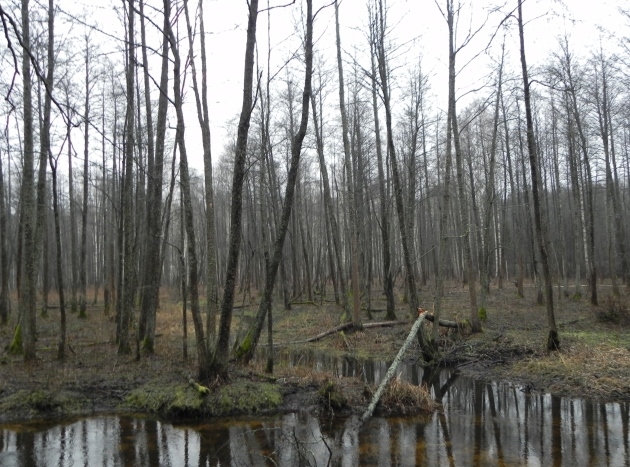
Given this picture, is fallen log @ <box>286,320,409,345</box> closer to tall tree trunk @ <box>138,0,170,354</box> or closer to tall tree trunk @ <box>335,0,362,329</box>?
tall tree trunk @ <box>335,0,362,329</box>

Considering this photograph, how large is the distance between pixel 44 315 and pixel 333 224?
41.6ft

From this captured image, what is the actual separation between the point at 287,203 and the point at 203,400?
→ 3900 mm

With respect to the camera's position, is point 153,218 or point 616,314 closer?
point 153,218

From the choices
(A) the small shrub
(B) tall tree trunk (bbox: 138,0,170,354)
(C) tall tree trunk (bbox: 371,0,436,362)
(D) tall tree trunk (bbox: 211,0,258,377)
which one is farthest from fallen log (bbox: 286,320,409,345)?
(D) tall tree trunk (bbox: 211,0,258,377)

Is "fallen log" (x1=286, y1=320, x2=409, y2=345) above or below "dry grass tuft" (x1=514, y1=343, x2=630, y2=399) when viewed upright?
above

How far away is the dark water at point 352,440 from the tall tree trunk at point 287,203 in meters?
2.81

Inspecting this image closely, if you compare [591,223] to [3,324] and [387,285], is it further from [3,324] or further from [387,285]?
[3,324]

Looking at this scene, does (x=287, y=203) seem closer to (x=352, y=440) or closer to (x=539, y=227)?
(x=352, y=440)

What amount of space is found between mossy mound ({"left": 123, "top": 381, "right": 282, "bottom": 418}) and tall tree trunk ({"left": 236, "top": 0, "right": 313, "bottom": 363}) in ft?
6.38

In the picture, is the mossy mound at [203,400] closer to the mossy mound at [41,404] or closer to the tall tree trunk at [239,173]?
the mossy mound at [41,404]

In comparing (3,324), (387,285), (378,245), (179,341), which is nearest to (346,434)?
(179,341)

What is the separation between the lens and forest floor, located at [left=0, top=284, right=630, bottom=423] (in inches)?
334

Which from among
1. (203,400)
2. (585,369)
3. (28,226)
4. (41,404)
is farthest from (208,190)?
(585,369)

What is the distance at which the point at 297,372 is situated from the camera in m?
10.6
